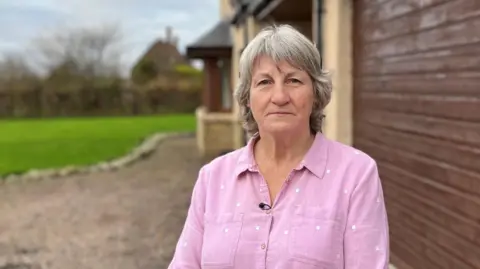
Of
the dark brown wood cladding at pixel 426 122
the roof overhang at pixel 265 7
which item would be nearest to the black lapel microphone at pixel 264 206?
the dark brown wood cladding at pixel 426 122

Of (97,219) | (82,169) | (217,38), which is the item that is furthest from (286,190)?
(217,38)

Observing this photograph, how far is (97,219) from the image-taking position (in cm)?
934

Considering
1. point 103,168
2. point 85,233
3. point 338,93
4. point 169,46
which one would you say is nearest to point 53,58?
point 169,46

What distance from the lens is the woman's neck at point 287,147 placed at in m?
2.21

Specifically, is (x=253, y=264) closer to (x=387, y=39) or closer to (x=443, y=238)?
(x=443, y=238)

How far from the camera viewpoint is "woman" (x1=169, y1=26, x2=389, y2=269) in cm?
201

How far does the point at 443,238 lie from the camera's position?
405cm

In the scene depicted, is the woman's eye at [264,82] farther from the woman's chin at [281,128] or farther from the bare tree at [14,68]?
the bare tree at [14,68]

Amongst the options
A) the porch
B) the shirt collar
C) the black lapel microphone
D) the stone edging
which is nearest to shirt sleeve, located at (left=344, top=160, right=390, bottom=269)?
the shirt collar

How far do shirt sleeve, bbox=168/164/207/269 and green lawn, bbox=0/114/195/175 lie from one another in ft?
43.6

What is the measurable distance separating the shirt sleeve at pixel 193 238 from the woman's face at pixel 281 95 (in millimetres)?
347

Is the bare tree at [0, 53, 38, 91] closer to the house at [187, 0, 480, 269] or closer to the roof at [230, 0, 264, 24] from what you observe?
the roof at [230, 0, 264, 24]

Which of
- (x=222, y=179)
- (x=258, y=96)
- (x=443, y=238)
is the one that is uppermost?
(x=258, y=96)

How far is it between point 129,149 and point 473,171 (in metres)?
16.1
